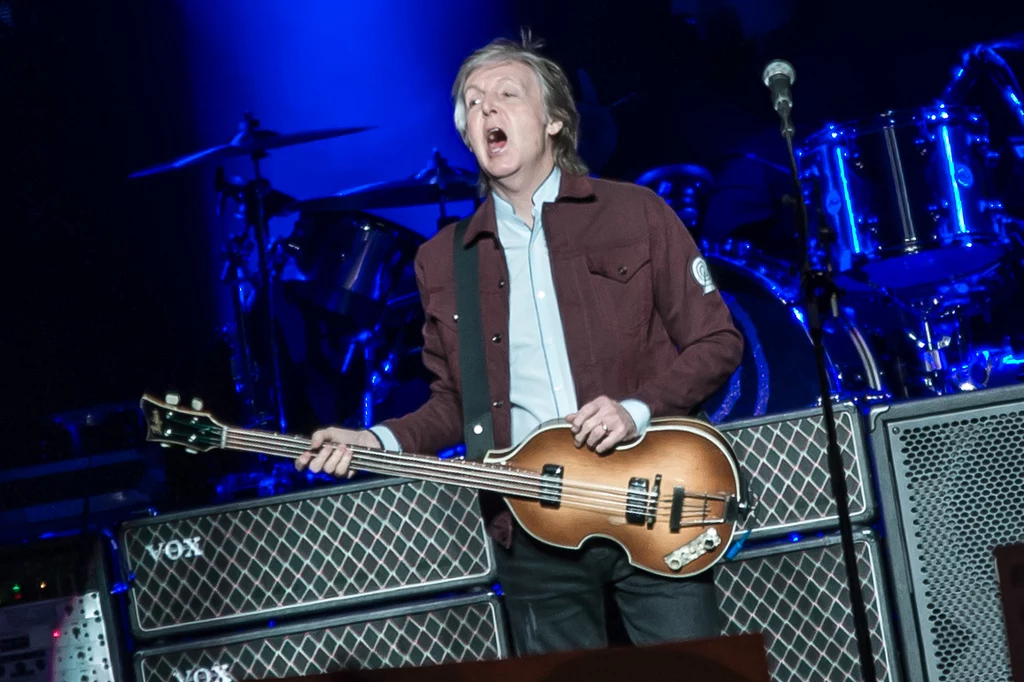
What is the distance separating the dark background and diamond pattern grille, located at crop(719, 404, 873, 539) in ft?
10.8

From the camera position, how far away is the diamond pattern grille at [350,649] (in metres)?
3.80

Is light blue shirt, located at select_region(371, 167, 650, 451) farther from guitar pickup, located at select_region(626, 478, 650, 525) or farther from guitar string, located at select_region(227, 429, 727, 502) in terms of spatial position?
guitar pickup, located at select_region(626, 478, 650, 525)

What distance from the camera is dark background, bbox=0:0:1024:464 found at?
668cm

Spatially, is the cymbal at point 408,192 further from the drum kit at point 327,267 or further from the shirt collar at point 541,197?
the shirt collar at point 541,197

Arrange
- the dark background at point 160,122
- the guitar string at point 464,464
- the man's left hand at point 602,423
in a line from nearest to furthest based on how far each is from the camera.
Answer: the man's left hand at point 602,423
the guitar string at point 464,464
the dark background at point 160,122

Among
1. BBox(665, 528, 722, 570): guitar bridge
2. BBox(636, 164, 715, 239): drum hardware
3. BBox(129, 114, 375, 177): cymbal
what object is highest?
BBox(129, 114, 375, 177): cymbal

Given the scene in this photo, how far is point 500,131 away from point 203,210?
457 centimetres

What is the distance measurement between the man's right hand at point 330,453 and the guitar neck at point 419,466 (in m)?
0.02

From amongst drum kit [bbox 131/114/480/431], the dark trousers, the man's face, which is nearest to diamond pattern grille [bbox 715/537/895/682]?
the dark trousers

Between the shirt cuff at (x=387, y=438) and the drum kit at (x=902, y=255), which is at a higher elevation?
the drum kit at (x=902, y=255)

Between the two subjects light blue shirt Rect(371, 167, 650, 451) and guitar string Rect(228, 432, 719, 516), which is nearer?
guitar string Rect(228, 432, 719, 516)

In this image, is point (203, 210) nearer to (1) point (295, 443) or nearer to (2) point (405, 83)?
(2) point (405, 83)

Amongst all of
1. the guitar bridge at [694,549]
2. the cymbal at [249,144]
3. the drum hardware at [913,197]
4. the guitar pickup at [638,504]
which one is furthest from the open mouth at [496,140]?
the cymbal at [249,144]

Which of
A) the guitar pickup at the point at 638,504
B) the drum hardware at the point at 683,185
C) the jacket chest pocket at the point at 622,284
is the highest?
the drum hardware at the point at 683,185
